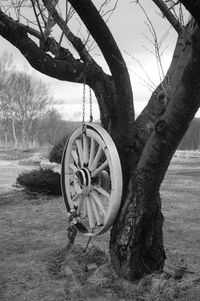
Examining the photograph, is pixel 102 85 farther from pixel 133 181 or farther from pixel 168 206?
pixel 168 206

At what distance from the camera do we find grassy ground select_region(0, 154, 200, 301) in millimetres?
4262

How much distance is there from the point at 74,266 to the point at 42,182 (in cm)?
615

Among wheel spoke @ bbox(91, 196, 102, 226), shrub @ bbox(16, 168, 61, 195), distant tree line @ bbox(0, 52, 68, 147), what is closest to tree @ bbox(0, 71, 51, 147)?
distant tree line @ bbox(0, 52, 68, 147)

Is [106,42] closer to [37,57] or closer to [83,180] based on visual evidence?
[37,57]

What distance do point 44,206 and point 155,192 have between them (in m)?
5.81

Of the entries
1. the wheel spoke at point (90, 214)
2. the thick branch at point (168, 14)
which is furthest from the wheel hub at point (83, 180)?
the thick branch at point (168, 14)

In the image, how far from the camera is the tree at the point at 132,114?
4.00 meters

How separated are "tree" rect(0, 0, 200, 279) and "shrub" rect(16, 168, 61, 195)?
614 centimetres

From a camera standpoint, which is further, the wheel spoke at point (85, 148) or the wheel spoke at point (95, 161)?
the wheel spoke at point (85, 148)

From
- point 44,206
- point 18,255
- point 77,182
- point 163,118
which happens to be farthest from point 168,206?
point 163,118

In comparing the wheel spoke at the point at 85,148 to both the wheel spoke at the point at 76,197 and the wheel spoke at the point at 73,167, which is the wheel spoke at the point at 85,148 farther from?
the wheel spoke at the point at 76,197

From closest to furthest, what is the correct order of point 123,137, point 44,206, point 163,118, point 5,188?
point 163,118 → point 123,137 → point 44,206 → point 5,188

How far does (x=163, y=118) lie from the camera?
4.02 meters

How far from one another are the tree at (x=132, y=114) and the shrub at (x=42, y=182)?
614 cm
